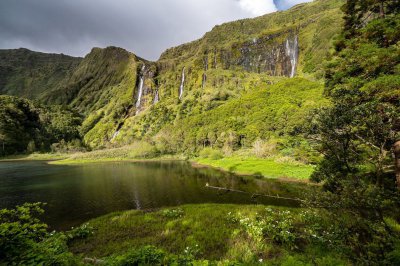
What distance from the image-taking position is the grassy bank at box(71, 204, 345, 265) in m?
12.0

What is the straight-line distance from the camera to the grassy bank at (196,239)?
12039mm

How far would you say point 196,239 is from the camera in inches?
649

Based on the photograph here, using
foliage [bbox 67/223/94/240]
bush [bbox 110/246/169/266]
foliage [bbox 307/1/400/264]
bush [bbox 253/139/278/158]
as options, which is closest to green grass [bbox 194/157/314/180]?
bush [bbox 253/139/278/158]

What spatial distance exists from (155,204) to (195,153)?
90467 millimetres

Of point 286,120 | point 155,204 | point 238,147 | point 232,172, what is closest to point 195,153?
point 238,147

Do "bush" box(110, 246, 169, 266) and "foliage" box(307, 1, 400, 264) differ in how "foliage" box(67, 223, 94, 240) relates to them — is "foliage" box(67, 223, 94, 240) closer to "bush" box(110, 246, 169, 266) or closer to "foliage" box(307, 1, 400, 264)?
"bush" box(110, 246, 169, 266)

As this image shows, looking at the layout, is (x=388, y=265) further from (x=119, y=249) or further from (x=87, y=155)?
(x=87, y=155)

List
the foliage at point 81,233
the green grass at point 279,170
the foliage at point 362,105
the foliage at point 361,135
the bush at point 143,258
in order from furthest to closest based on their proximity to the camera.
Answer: the green grass at point 279,170
the foliage at point 81,233
the foliage at point 362,105
the bush at point 143,258
the foliage at point 361,135

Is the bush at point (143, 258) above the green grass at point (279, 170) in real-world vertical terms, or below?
above

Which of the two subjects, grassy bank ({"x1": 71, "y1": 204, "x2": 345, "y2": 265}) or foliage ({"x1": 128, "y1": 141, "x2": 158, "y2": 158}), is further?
foliage ({"x1": 128, "y1": 141, "x2": 158, "y2": 158})

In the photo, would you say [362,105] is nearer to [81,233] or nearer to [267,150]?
[81,233]

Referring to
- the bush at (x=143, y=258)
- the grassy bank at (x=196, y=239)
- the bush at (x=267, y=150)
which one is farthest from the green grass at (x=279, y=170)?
the bush at (x=143, y=258)

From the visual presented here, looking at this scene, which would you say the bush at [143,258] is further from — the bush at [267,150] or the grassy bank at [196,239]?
the bush at [267,150]

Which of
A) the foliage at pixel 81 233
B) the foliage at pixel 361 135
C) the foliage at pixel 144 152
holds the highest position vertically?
the foliage at pixel 361 135
